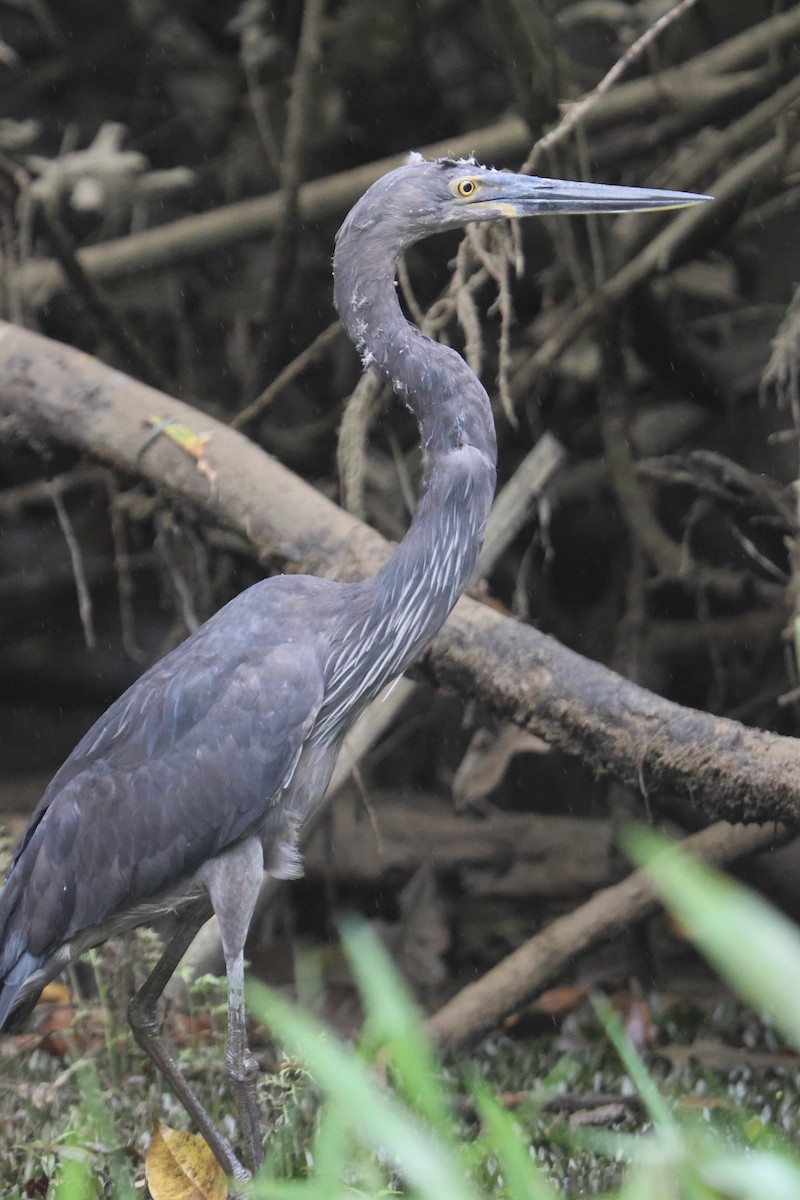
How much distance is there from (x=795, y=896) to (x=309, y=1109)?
1822 mm

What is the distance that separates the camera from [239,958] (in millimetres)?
2658

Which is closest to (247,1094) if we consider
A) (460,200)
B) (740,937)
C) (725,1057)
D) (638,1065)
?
(725,1057)

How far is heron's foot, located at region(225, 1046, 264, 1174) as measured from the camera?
270 centimetres

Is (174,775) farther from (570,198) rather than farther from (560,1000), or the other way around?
(560,1000)

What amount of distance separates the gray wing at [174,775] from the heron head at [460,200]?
819 mm

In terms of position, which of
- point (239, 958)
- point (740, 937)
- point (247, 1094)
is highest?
point (740, 937)

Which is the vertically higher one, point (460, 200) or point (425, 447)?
point (460, 200)

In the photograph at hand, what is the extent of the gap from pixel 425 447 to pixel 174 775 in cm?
85

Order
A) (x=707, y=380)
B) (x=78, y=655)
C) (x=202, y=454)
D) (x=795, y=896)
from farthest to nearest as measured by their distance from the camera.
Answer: (x=78, y=655) → (x=707, y=380) → (x=795, y=896) → (x=202, y=454)

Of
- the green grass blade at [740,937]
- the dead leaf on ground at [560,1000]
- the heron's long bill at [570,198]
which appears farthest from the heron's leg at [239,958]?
the green grass blade at [740,937]

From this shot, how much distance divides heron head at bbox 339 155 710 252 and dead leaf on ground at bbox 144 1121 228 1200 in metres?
1.88

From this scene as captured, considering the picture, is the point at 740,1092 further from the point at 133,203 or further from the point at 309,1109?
the point at 133,203

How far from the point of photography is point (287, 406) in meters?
5.41

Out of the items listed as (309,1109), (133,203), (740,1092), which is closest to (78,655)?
(133,203)
